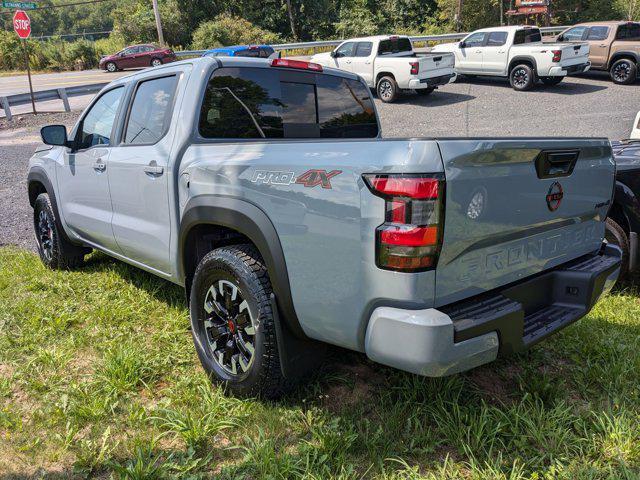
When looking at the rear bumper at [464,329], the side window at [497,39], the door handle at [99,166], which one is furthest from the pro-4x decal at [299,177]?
the side window at [497,39]

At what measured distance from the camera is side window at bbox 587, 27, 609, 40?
613 inches

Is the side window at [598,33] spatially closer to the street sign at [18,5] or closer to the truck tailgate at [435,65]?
the truck tailgate at [435,65]

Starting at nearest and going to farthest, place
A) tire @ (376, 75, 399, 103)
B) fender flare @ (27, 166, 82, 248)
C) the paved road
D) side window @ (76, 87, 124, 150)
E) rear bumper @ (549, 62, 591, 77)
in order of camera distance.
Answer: side window @ (76, 87, 124, 150)
fender flare @ (27, 166, 82, 248)
rear bumper @ (549, 62, 591, 77)
tire @ (376, 75, 399, 103)
the paved road

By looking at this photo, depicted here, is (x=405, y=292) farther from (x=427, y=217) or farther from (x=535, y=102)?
(x=535, y=102)

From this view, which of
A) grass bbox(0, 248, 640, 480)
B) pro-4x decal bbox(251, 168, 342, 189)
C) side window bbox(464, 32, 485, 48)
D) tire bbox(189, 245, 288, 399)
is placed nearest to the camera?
pro-4x decal bbox(251, 168, 342, 189)

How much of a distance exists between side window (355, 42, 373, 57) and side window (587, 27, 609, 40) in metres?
6.72

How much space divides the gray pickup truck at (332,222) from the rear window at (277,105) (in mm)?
11

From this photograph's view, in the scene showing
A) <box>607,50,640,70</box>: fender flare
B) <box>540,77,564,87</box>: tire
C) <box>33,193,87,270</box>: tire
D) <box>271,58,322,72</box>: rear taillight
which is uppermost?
<box>271,58,322,72</box>: rear taillight

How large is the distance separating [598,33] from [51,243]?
16.3 m

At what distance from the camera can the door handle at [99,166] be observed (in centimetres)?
397

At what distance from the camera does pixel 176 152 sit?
3.21 metres

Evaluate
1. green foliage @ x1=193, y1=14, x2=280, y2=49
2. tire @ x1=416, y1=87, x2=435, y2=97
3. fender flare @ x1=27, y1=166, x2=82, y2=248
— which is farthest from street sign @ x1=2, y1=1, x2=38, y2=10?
fender flare @ x1=27, y1=166, x2=82, y2=248

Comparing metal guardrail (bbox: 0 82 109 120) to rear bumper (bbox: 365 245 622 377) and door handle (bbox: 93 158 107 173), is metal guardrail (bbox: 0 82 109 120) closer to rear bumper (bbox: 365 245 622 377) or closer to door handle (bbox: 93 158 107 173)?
door handle (bbox: 93 158 107 173)

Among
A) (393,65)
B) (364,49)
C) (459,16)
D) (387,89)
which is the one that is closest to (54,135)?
(393,65)
